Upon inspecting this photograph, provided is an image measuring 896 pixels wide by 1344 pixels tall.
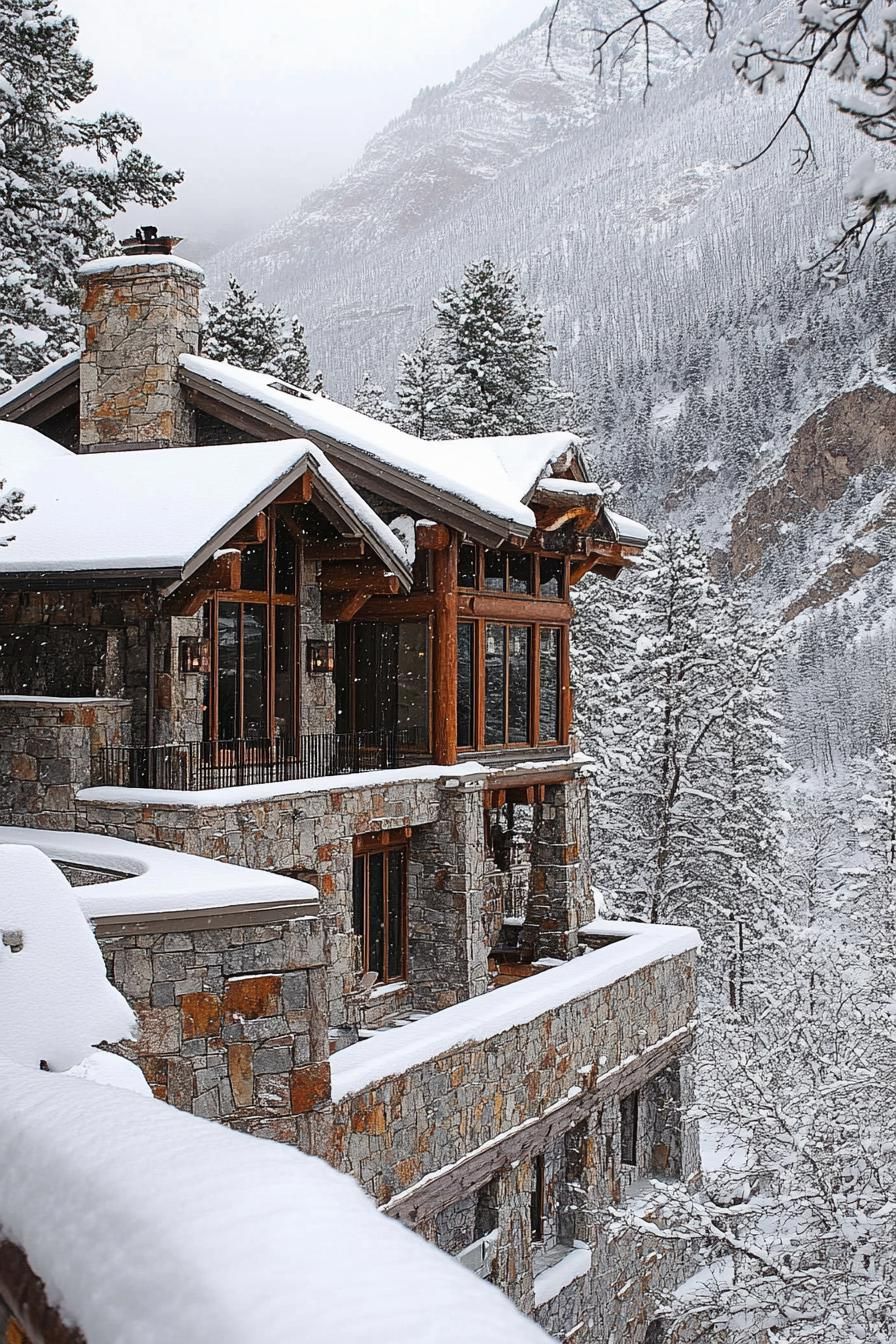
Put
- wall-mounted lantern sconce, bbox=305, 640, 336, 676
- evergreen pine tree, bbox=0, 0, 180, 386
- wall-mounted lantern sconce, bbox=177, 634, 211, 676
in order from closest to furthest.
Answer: wall-mounted lantern sconce, bbox=177, 634, 211, 676 < evergreen pine tree, bbox=0, 0, 180, 386 < wall-mounted lantern sconce, bbox=305, 640, 336, 676

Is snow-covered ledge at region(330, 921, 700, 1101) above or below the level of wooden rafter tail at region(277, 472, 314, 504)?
below

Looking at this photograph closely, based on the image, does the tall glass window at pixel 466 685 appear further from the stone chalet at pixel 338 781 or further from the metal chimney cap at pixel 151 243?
the metal chimney cap at pixel 151 243

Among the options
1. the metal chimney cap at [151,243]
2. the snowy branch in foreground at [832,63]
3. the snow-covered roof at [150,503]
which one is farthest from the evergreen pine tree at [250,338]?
the snowy branch in foreground at [832,63]

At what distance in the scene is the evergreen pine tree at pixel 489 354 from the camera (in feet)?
111

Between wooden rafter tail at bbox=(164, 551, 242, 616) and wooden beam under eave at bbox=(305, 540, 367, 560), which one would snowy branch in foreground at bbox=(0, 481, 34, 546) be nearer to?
wooden rafter tail at bbox=(164, 551, 242, 616)

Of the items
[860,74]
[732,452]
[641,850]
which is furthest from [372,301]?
[860,74]

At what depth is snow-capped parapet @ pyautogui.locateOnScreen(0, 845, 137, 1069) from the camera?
4941 millimetres

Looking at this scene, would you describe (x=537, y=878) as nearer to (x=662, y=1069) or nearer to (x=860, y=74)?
(x=662, y=1069)

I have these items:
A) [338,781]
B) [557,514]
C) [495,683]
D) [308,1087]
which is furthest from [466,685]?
[308,1087]

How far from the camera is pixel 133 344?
1609 centimetres

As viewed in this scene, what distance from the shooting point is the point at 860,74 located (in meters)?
3.41

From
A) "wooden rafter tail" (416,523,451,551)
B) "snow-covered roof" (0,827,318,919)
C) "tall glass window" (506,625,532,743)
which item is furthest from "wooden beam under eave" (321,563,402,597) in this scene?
"snow-covered roof" (0,827,318,919)

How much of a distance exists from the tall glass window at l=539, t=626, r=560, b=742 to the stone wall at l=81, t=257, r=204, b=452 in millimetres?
6099

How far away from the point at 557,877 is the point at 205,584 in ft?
26.6
